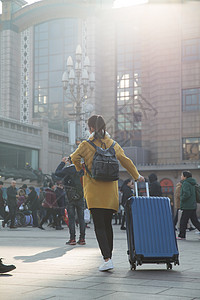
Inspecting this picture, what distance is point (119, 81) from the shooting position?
57.0 meters

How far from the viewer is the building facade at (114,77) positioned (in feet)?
161

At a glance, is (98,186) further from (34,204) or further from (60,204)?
(34,204)

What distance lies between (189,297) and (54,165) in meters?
47.4

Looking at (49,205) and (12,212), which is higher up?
(49,205)

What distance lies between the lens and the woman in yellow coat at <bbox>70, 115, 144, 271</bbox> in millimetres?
6059

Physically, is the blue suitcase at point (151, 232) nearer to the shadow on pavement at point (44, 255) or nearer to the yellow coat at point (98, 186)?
the yellow coat at point (98, 186)

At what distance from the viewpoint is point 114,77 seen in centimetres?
5722

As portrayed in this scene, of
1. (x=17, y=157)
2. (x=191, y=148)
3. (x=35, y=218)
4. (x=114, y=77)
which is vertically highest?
(x=114, y=77)

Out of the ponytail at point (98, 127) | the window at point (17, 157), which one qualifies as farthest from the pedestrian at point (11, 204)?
the window at point (17, 157)

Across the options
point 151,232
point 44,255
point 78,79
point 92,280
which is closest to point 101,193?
point 151,232

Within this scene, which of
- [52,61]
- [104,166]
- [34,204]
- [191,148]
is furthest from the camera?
[52,61]

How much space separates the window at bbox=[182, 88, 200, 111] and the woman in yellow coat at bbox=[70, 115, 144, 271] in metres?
44.0

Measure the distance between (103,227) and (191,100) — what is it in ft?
147

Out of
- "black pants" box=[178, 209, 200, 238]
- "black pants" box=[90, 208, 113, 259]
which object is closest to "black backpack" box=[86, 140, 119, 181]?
"black pants" box=[90, 208, 113, 259]
